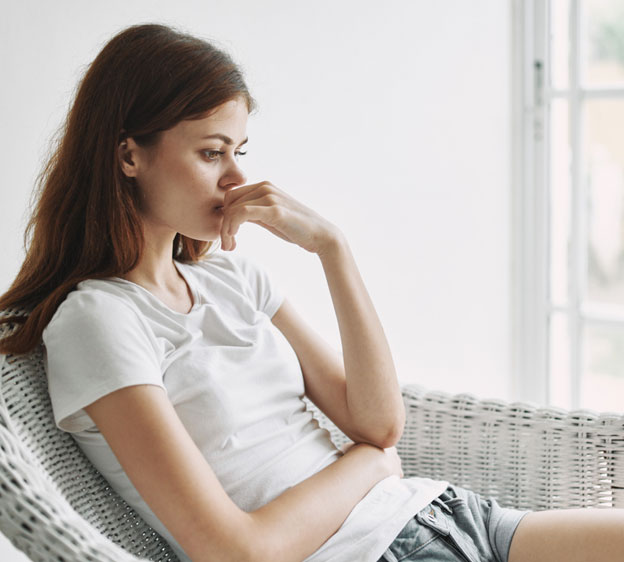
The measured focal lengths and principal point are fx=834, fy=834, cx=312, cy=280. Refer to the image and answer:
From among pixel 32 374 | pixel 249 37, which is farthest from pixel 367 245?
pixel 32 374

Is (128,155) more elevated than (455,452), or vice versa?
(128,155)

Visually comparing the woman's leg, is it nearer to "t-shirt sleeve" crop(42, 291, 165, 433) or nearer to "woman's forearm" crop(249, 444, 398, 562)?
"woman's forearm" crop(249, 444, 398, 562)

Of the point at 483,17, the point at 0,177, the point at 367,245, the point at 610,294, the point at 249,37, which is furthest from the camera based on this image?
the point at 610,294

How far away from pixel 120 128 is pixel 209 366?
1.25 feet

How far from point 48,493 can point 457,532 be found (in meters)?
0.66

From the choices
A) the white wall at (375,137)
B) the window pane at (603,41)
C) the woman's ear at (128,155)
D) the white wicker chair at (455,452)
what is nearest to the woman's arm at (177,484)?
the white wicker chair at (455,452)

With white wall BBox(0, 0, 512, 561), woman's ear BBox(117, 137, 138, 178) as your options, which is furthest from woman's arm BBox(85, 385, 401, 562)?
white wall BBox(0, 0, 512, 561)

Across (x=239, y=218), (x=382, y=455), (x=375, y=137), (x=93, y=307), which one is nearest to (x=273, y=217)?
(x=239, y=218)

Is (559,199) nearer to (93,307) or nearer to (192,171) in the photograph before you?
(192,171)

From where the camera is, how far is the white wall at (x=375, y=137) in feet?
4.99

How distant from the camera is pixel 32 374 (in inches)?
47.8

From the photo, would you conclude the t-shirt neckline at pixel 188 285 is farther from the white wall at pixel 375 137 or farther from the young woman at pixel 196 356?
the white wall at pixel 375 137

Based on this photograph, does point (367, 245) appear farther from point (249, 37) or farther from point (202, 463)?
point (202, 463)

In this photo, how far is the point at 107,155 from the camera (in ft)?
4.07
